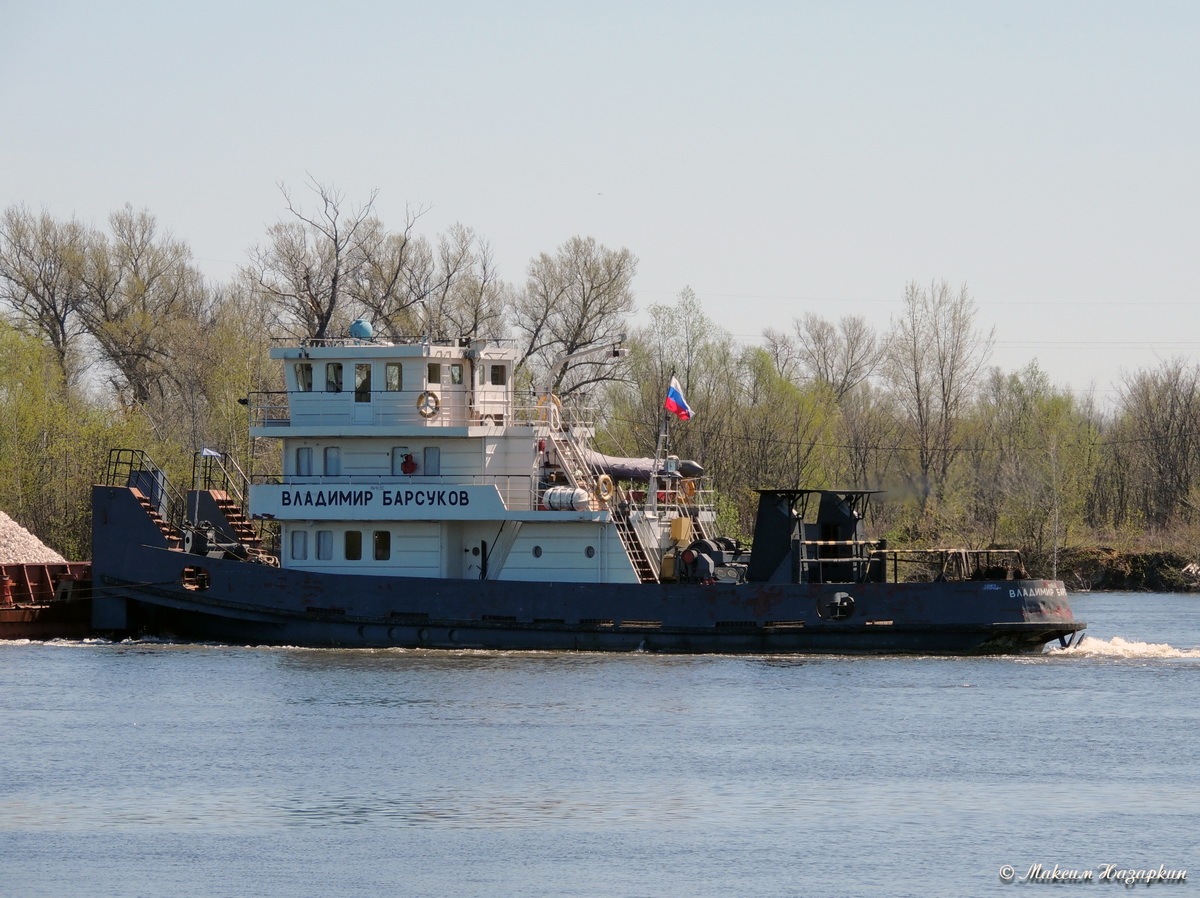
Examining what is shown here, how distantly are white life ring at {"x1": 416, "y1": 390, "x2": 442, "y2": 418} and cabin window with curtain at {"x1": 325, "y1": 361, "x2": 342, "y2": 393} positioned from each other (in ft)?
5.04

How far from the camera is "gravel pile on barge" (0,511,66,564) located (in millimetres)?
40397

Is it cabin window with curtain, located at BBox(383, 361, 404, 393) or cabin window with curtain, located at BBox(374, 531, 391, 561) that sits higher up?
cabin window with curtain, located at BBox(383, 361, 404, 393)

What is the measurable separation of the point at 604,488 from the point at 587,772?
8943 millimetres

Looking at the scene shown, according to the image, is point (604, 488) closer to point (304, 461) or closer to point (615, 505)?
point (615, 505)

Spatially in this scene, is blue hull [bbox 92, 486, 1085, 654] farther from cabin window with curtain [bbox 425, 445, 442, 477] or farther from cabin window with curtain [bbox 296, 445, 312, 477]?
cabin window with curtain [bbox 425, 445, 442, 477]

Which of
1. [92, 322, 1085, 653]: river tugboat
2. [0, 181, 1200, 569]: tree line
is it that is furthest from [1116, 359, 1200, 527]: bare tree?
[92, 322, 1085, 653]: river tugboat

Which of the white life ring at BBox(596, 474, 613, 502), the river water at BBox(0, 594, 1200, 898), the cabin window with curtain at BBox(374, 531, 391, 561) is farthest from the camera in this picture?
the cabin window with curtain at BBox(374, 531, 391, 561)

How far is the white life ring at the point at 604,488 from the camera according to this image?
89.7 feet

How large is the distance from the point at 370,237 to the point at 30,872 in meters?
38.1

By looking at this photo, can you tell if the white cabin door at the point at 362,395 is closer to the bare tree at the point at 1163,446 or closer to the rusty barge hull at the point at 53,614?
the rusty barge hull at the point at 53,614

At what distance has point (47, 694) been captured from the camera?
24469 millimetres

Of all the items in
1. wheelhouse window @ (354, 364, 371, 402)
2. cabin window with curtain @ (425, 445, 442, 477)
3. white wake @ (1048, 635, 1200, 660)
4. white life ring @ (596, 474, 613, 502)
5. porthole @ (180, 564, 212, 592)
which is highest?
wheelhouse window @ (354, 364, 371, 402)

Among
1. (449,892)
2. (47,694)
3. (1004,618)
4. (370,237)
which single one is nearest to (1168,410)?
(370,237)

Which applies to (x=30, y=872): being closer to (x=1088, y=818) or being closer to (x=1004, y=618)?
(x=1088, y=818)
